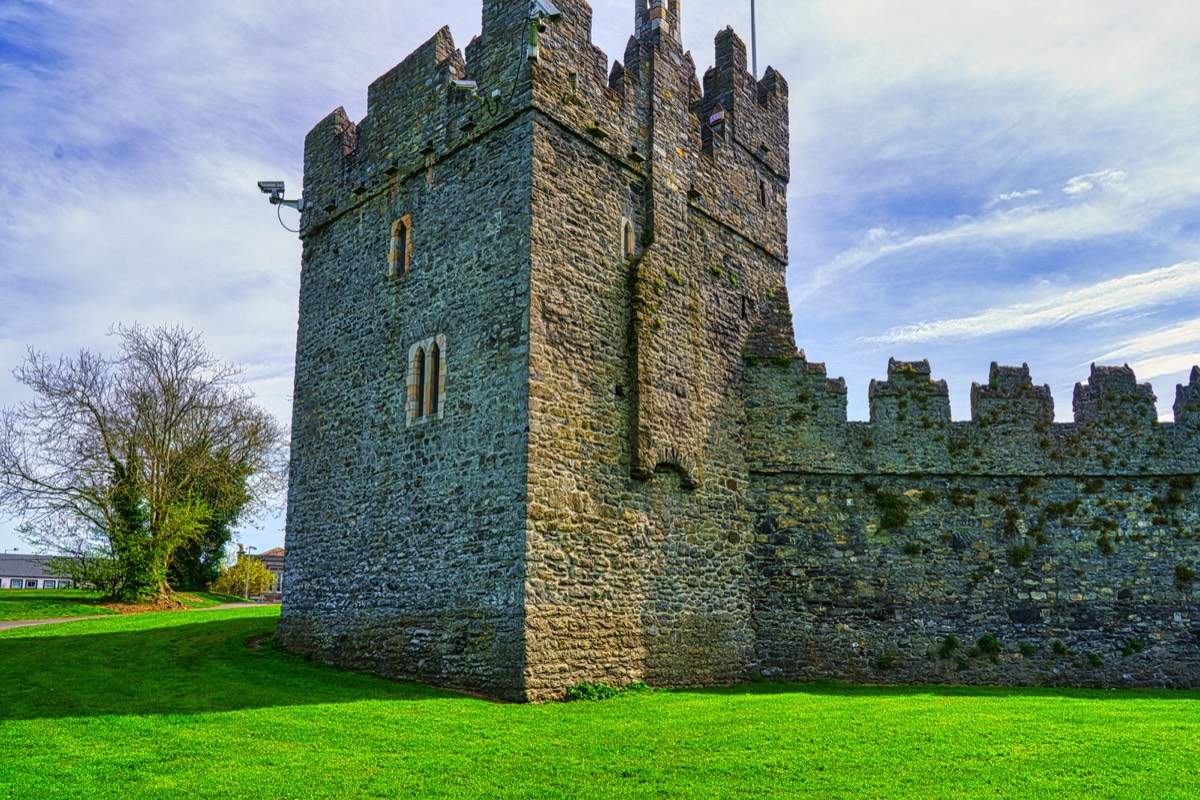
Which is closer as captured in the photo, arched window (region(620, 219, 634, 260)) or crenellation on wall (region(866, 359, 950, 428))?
arched window (region(620, 219, 634, 260))

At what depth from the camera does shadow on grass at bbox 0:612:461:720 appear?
12031 millimetres

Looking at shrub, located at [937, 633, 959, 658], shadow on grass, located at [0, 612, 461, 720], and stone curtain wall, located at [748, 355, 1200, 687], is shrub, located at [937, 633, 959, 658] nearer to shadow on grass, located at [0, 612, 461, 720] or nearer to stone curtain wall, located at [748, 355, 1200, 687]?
stone curtain wall, located at [748, 355, 1200, 687]

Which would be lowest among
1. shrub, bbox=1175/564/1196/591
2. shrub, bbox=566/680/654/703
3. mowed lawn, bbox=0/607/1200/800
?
mowed lawn, bbox=0/607/1200/800

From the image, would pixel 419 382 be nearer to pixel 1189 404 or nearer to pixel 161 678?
pixel 161 678

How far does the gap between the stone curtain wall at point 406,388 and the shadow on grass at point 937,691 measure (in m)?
4.11

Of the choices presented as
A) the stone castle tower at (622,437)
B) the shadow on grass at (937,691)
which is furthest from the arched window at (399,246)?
the shadow on grass at (937,691)

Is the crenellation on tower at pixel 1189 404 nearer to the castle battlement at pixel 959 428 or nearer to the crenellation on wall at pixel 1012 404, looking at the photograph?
the castle battlement at pixel 959 428

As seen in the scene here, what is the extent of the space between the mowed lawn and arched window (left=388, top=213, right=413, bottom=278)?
7.25 m

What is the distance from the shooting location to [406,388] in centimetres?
1631

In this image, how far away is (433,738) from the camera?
10.6 m

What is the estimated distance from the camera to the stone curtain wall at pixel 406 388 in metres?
14.1

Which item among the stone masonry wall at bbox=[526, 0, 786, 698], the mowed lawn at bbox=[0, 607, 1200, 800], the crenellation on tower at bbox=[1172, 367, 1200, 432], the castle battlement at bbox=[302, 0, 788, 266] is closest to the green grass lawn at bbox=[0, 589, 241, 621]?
the mowed lawn at bbox=[0, 607, 1200, 800]

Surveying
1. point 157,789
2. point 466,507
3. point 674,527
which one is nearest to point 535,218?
→ point 466,507

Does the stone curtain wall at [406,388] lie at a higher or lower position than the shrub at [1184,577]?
higher
